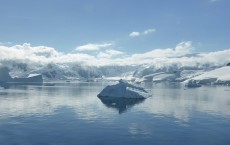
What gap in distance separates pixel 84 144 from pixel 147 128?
16411 mm

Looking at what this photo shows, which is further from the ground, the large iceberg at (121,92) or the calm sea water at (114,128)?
the large iceberg at (121,92)

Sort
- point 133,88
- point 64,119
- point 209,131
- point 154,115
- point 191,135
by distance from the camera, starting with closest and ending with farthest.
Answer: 1. point 191,135
2. point 209,131
3. point 64,119
4. point 154,115
5. point 133,88

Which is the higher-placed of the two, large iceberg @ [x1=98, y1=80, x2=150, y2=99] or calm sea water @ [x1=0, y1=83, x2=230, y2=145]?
large iceberg @ [x1=98, y1=80, x2=150, y2=99]

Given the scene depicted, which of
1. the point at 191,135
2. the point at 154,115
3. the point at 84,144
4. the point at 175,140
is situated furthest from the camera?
the point at 154,115

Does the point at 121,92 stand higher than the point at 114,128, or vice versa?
the point at 121,92

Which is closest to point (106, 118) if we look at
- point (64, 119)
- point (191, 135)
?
point (64, 119)

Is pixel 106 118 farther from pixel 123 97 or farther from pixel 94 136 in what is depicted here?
pixel 123 97

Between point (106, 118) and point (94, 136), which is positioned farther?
point (106, 118)

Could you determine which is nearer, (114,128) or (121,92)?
(114,128)

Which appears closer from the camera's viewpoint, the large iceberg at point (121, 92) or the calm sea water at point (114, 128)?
the calm sea water at point (114, 128)

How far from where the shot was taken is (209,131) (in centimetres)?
5491

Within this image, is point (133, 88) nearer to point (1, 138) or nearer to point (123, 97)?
point (123, 97)

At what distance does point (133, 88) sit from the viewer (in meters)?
121

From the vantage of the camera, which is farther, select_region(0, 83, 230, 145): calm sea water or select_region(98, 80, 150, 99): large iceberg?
select_region(98, 80, 150, 99): large iceberg
